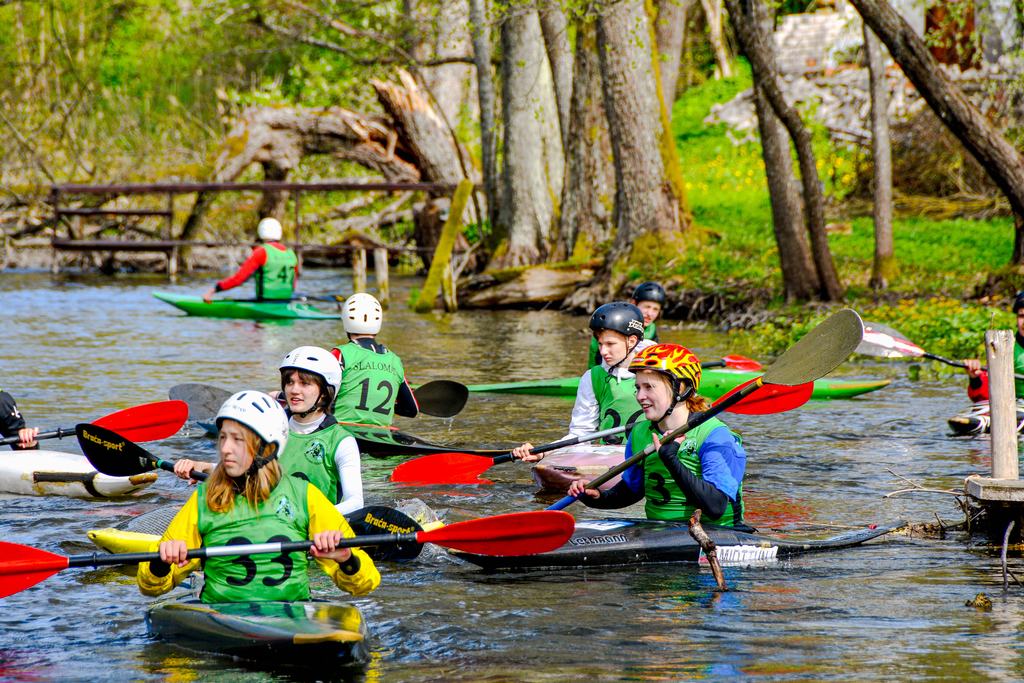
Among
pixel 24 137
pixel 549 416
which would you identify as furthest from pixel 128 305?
pixel 549 416

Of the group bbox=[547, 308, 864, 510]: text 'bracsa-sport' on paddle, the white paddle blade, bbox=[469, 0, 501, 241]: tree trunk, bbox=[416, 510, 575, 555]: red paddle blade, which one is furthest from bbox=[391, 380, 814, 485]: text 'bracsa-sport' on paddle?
bbox=[469, 0, 501, 241]: tree trunk

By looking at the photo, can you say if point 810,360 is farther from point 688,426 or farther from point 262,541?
point 262,541

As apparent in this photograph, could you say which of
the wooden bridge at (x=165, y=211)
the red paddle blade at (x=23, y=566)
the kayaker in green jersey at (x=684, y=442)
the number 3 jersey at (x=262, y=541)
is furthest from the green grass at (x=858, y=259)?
the red paddle blade at (x=23, y=566)

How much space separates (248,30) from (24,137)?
5.52 metres

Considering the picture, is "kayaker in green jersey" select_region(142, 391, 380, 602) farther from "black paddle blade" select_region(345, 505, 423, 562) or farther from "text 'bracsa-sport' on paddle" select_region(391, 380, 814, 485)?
"text 'bracsa-sport' on paddle" select_region(391, 380, 814, 485)

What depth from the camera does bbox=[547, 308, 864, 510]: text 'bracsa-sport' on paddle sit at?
20.2ft

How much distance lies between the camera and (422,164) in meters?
27.1

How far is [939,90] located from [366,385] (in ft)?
23.3

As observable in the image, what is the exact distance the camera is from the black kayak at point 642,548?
20.4 feet

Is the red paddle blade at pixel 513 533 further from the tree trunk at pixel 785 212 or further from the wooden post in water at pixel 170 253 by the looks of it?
the wooden post in water at pixel 170 253

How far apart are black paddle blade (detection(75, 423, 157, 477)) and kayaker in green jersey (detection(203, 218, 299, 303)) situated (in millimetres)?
10894

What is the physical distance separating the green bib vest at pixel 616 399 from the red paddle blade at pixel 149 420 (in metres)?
2.45

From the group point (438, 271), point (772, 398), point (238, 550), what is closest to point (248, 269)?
point (438, 271)

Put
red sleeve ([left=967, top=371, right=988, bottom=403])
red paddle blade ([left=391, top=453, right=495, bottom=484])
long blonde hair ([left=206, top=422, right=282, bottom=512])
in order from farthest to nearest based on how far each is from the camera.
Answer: red sleeve ([left=967, top=371, right=988, bottom=403]), red paddle blade ([left=391, top=453, right=495, bottom=484]), long blonde hair ([left=206, top=422, right=282, bottom=512])
